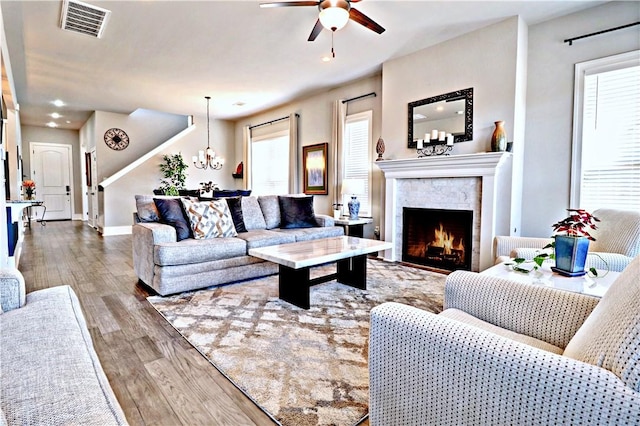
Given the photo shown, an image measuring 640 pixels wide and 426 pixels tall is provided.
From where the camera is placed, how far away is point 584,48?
332 cm

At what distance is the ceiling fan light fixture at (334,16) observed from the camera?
250cm

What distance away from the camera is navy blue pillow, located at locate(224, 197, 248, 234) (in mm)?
3984

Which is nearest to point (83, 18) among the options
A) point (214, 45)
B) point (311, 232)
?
point (214, 45)

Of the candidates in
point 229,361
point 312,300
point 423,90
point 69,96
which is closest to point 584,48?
point 423,90

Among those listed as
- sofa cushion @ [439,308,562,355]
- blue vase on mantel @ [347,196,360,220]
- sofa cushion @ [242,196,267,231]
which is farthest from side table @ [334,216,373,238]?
sofa cushion @ [439,308,562,355]

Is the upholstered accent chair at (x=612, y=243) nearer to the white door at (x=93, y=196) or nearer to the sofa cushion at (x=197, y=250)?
the sofa cushion at (x=197, y=250)

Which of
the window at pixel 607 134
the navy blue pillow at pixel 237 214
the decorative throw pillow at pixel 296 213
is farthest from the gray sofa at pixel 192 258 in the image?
the window at pixel 607 134

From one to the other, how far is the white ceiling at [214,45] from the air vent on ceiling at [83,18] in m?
0.08

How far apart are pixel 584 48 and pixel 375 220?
3230mm

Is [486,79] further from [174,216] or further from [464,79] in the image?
[174,216]

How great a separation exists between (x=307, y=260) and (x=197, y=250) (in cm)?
123

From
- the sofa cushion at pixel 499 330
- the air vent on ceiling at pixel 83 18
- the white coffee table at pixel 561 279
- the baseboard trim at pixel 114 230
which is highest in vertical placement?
the air vent on ceiling at pixel 83 18

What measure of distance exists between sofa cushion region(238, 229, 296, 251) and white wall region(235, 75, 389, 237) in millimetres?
1964

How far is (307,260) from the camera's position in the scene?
254 cm
